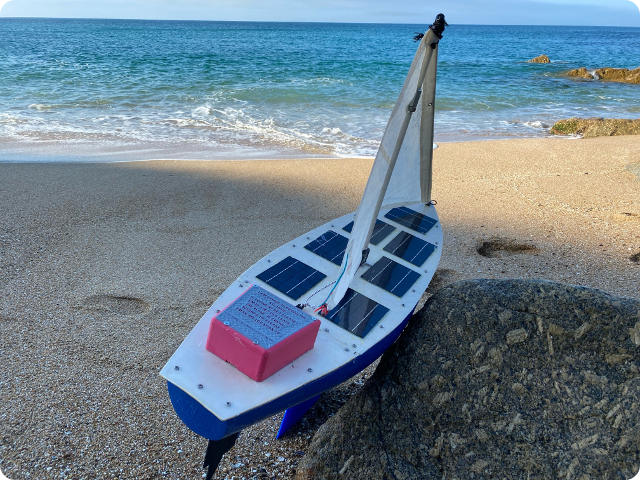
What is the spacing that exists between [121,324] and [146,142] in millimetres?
7128

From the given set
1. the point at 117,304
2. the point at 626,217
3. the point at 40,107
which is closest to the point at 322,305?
the point at 117,304

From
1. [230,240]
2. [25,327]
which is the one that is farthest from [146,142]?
[25,327]

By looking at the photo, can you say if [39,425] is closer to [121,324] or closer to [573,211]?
[121,324]

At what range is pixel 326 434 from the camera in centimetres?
306

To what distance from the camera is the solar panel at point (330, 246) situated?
404 cm

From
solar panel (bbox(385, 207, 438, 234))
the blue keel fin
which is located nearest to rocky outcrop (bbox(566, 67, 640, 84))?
solar panel (bbox(385, 207, 438, 234))

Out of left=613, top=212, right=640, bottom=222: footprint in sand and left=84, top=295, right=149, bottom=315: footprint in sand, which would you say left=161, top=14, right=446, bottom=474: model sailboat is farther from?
left=613, top=212, right=640, bottom=222: footprint in sand

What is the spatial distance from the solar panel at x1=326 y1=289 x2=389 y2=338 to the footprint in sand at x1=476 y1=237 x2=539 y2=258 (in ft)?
9.49

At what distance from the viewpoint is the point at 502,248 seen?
241 inches

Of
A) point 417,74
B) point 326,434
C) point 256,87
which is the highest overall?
point 417,74

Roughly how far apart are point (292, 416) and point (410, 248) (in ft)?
5.30

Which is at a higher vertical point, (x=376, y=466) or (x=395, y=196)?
(x=395, y=196)

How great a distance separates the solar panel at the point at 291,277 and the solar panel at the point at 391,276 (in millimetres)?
363

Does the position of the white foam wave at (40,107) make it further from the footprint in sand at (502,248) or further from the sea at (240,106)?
the footprint in sand at (502,248)
